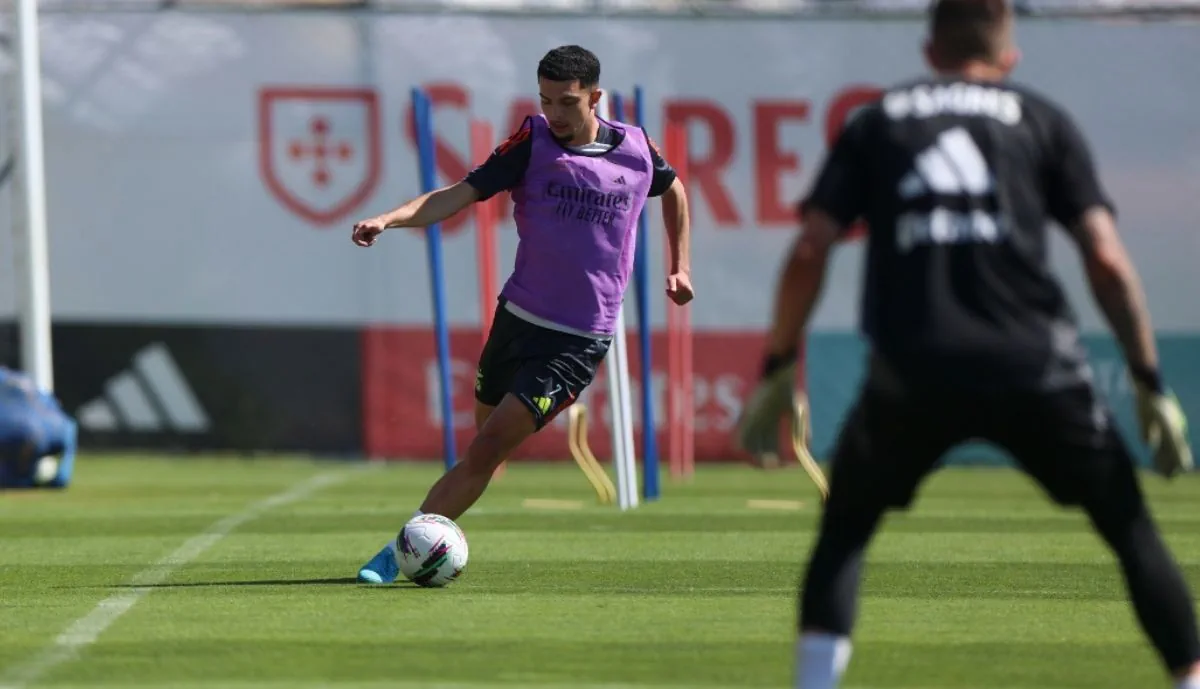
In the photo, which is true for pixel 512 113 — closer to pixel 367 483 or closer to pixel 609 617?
pixel 367 483

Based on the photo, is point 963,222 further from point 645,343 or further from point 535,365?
point 645,343

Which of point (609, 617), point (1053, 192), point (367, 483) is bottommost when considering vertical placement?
point (367, 483)

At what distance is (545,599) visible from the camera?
8.41m

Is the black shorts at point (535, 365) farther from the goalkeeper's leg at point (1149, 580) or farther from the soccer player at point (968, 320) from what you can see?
the goalkeeper's leg at point (1149, 580)

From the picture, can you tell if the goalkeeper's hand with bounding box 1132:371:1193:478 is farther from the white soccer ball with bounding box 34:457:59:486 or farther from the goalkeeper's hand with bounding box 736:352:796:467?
the white soccer ball with bounding box 34:457:59:486

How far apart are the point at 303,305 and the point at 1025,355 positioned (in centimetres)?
1468

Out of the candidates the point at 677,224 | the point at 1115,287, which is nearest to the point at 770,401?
the point at 1115,287

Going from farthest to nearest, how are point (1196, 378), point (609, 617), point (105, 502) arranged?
point (1196, 378) → point (105, 502) → point (609, 617)

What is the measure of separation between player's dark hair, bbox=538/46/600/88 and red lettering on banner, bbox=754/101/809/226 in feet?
34.0

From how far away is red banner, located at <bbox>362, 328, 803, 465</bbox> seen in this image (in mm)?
19219

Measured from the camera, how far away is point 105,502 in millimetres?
14359

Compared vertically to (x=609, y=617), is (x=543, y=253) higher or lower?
higher

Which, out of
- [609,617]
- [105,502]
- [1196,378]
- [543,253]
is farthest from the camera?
[1196,378]

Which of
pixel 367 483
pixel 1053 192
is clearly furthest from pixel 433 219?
pixel 367 483
